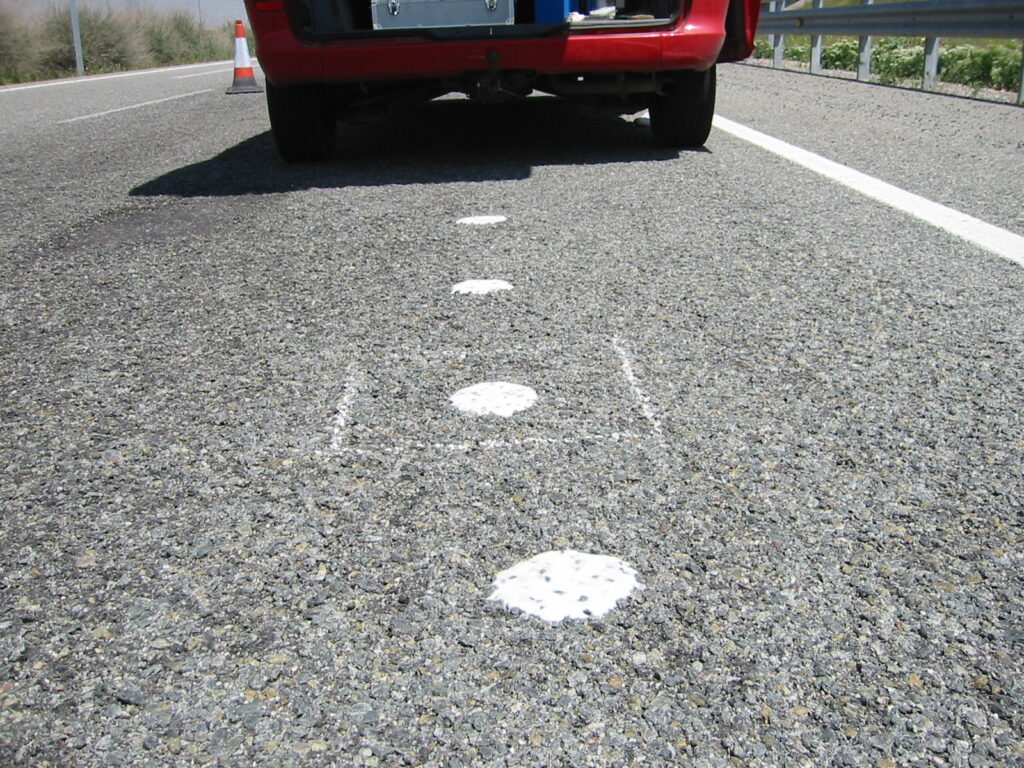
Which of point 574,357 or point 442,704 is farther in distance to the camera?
point 574,357

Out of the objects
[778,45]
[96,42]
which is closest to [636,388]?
[778,45]

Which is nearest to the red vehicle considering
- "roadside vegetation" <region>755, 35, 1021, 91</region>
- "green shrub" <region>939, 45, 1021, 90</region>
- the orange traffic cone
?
"roadside vegetation" <region>755, 35, 1021, 91</region>

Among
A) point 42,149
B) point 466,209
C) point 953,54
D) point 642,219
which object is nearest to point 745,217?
point 642,219

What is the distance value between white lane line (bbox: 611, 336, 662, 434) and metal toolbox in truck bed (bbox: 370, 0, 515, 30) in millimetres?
2843

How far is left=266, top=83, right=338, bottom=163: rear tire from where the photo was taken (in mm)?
5574

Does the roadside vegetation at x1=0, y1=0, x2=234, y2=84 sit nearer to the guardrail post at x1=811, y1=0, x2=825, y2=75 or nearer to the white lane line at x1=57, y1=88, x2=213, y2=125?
the white lane line at x1=57, y1=88, x2=213, y2=125

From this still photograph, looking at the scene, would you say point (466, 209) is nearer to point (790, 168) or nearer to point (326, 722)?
point (790, 168)

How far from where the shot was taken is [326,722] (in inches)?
55.7

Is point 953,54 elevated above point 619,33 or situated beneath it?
situated beneath

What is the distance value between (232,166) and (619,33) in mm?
2310

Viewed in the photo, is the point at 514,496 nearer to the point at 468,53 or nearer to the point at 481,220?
the point at 481,220

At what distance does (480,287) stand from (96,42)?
80.7 feet

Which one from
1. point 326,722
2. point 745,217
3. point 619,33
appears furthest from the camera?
point 619,33

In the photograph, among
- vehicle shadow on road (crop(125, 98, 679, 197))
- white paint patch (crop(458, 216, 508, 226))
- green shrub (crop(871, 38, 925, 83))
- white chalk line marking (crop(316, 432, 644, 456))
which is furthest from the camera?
green shrub (crop(871, 38, 925, 83))
